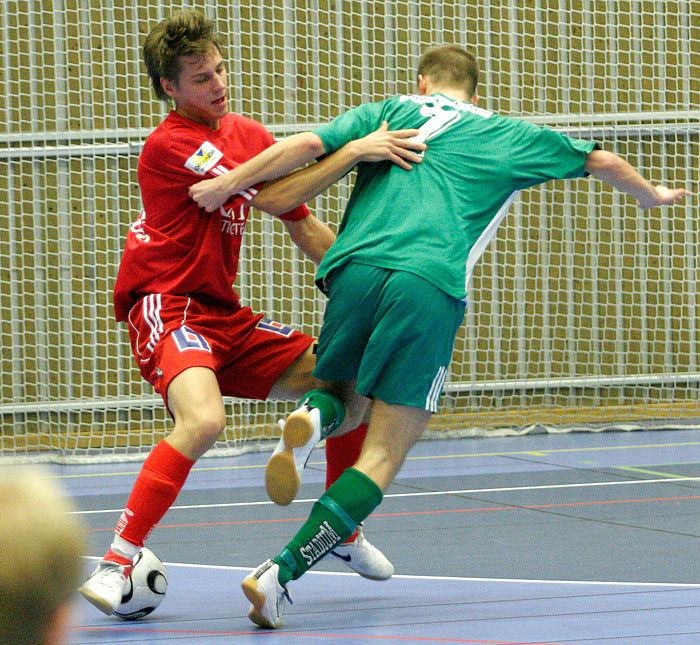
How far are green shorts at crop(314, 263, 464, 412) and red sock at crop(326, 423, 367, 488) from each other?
0.49 meters

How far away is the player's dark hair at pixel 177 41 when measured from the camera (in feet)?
10.3

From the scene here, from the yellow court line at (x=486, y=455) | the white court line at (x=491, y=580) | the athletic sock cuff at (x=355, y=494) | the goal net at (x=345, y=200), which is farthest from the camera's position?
the goal net at (x=345, y=200)

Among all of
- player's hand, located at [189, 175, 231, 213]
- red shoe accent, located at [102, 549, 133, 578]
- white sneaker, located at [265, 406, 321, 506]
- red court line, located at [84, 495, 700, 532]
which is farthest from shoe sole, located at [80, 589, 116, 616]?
red court line, located at [84, 495, 700, 532]

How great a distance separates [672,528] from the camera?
13.5 feet

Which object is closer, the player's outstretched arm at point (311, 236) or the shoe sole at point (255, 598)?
the shoe sole at point (255, 598)

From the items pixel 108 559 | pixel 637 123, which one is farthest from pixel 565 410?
pixel 108 559

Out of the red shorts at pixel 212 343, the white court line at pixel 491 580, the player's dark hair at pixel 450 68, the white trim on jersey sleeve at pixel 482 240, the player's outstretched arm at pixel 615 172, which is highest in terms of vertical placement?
the player's dark hair at pixel 450 68

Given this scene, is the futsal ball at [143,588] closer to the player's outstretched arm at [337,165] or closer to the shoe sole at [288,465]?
the shoe sole at [288,465]

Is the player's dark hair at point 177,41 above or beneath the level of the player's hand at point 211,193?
above

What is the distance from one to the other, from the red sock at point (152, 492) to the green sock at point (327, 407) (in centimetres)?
37

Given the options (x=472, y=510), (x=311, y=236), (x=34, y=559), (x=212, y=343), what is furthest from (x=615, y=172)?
(x=34, y=559)

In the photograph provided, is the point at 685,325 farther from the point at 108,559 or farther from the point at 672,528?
the point at 108,559

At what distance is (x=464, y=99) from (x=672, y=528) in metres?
1.84

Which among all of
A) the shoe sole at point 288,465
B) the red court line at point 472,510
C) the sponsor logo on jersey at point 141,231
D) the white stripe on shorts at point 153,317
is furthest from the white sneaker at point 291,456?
the red court line at point 472,510
